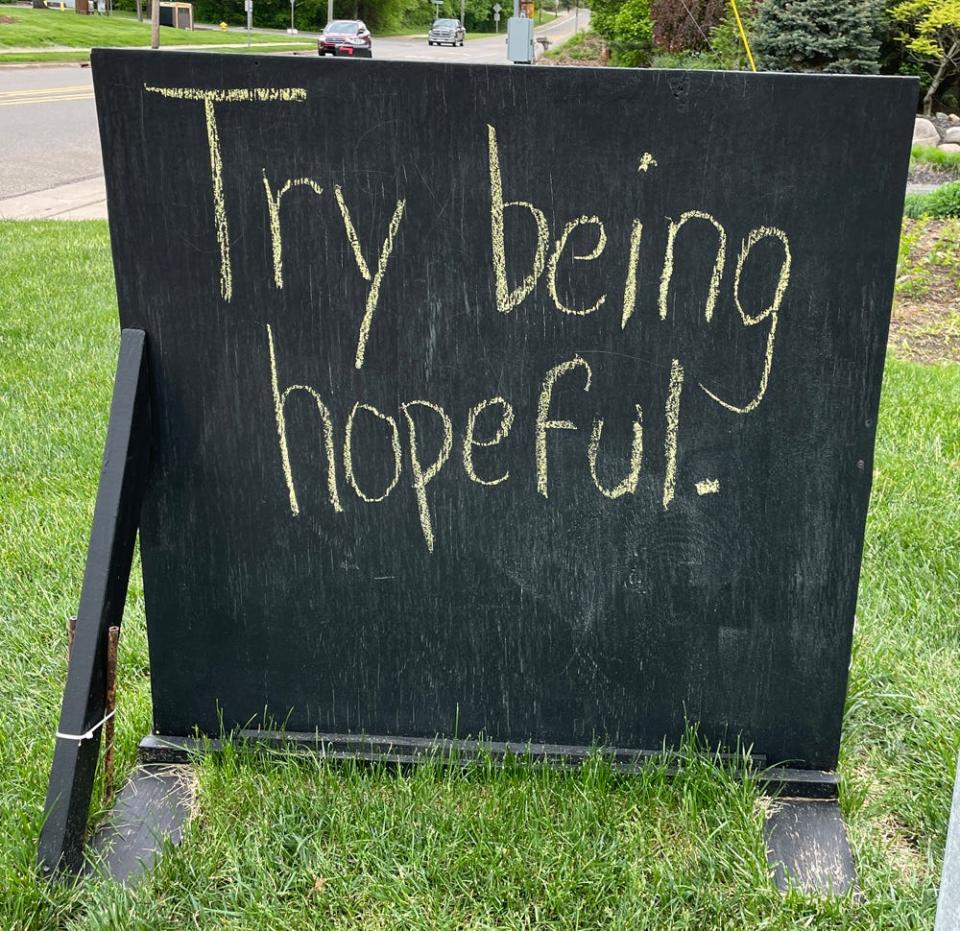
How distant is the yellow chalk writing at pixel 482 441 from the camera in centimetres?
199

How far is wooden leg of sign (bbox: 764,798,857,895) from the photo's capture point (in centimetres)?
191

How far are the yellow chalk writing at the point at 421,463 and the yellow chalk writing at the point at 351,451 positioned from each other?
1.1 inches

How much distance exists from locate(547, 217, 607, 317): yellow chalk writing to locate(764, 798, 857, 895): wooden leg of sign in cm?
106

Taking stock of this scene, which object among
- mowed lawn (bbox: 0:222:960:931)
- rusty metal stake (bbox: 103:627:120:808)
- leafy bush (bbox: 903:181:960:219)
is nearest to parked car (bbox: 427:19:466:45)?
leafy bush (bbox: 903:181:960:219)

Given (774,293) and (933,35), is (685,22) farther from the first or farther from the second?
(774,293)

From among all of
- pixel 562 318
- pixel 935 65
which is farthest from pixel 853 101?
pixel 935 65

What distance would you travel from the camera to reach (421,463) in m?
2.04

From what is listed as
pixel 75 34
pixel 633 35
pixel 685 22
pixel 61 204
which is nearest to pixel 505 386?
pixel 61 204

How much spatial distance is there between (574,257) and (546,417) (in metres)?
0.30

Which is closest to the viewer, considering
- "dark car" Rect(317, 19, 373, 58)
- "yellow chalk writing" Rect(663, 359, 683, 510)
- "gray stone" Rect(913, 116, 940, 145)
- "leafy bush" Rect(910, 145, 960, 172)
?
"yellow chalk writing" Rect(663, 359, 683, 510)

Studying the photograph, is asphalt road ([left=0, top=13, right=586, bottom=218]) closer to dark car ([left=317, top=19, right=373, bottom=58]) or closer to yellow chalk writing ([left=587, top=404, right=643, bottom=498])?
yellow chalk writing ([left=587, top=404, right=643, bottom=498])

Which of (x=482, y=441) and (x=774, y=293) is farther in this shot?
(x=482, y=441)

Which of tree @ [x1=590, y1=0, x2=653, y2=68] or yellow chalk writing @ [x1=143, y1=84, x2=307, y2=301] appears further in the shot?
tree @ [x1=590, y1=0, x2=653, y2=68]

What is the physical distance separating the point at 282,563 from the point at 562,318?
0.73 meters
